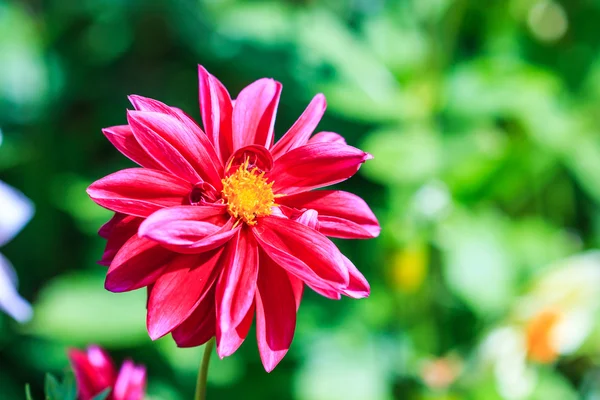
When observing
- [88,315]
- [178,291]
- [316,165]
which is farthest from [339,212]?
[88,315]

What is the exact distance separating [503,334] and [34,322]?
94 cm

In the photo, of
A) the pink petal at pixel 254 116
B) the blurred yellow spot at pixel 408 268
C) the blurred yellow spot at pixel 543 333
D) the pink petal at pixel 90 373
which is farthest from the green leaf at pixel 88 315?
the pink petal at pixel 254 116

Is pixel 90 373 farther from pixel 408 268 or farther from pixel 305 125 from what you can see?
pixel 408 268

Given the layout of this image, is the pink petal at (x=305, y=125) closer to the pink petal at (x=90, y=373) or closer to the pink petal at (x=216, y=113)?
the pink petal at (x=216, y=113)

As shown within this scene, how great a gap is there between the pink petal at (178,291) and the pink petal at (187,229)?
0.06ft

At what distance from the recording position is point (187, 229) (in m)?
0.47

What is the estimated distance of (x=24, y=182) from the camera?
68.4 inches

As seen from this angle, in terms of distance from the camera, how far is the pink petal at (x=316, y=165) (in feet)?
1.71

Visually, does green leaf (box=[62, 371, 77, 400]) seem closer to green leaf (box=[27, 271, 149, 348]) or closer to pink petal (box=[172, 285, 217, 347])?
pink petal (box=[172, 285, 217, 347])

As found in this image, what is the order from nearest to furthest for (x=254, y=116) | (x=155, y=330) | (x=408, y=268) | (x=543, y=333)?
(x=155, y=330) < (x=254, y=116) < (x=543, y=333) < (x=408, y=268)

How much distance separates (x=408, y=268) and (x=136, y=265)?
40.5 inches

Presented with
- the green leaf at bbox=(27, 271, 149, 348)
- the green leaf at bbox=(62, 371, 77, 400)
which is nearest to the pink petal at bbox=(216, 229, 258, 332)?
the green leaf at bbox=(62, 371, 77, 400)

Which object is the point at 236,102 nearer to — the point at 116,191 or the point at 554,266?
the point at 116,191

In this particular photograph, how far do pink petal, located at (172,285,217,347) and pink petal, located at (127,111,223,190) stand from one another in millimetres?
91
